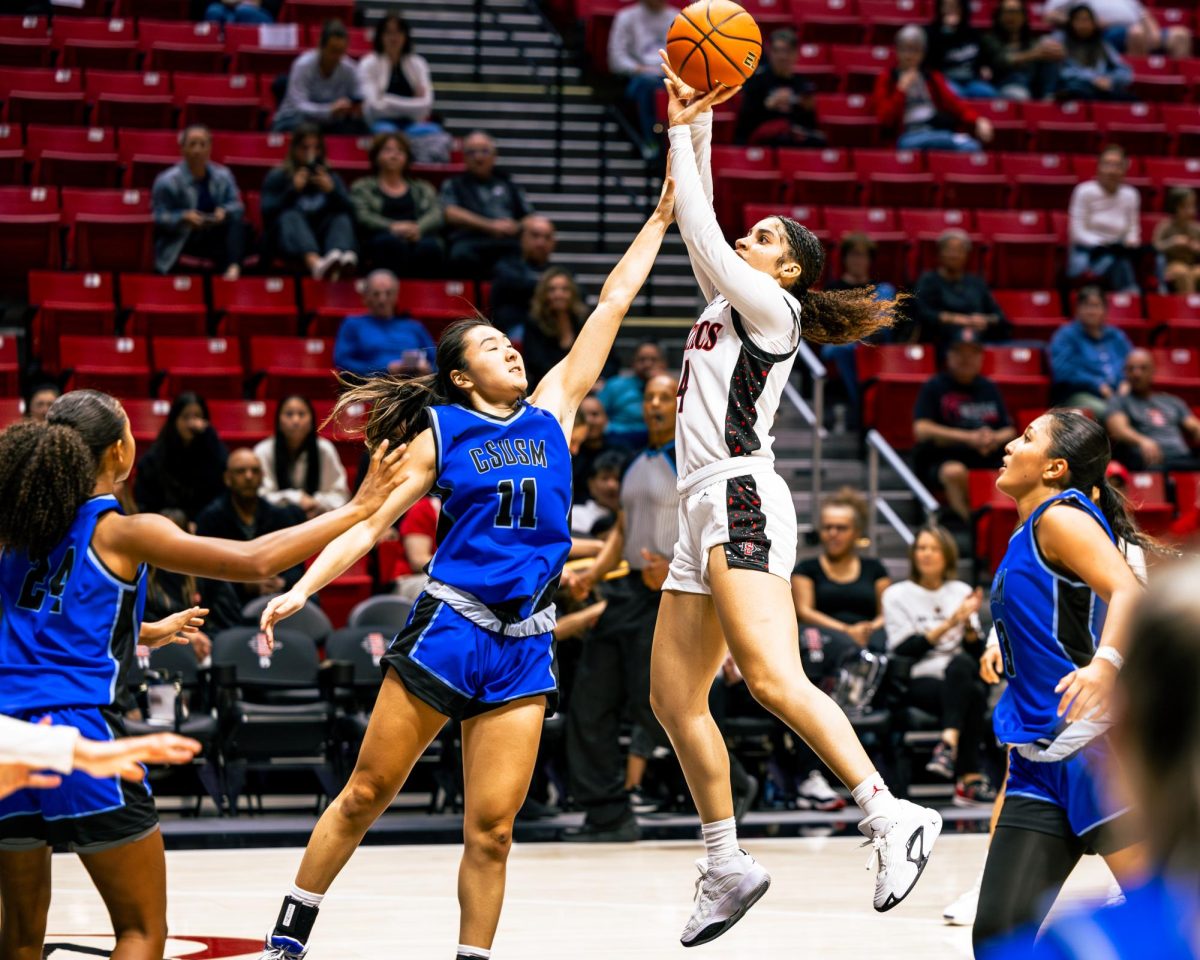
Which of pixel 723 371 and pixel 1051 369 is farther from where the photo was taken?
pixel 1051 369

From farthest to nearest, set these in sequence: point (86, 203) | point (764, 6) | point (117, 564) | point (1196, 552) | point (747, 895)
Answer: point (764, 6)
point (86, 203)
point (747, 895)
point (117, 564)
point (1196, 552)

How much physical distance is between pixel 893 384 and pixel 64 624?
27.1 ft

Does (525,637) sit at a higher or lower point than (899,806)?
higher

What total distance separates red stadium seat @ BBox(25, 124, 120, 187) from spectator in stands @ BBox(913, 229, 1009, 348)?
5.42 metres

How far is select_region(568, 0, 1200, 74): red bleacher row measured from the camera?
572 inches

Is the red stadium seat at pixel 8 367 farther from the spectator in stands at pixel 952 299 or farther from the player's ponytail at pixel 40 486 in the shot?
the player's ponytail at pixel 40 486

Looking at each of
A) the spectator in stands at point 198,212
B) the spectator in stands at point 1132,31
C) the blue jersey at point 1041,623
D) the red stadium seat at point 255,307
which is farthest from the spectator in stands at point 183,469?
the spectator in stands at point 1132,31

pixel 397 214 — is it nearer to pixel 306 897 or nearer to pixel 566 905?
pixel 566 905

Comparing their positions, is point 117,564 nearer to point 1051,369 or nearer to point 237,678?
point 237,678

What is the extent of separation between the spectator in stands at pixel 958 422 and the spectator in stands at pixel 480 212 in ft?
9.50

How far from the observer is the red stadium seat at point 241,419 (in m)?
10.1

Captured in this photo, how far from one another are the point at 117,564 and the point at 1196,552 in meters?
2.51

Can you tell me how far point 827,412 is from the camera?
39.7 ft

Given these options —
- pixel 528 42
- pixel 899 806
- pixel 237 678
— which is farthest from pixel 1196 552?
pixel 528 42
